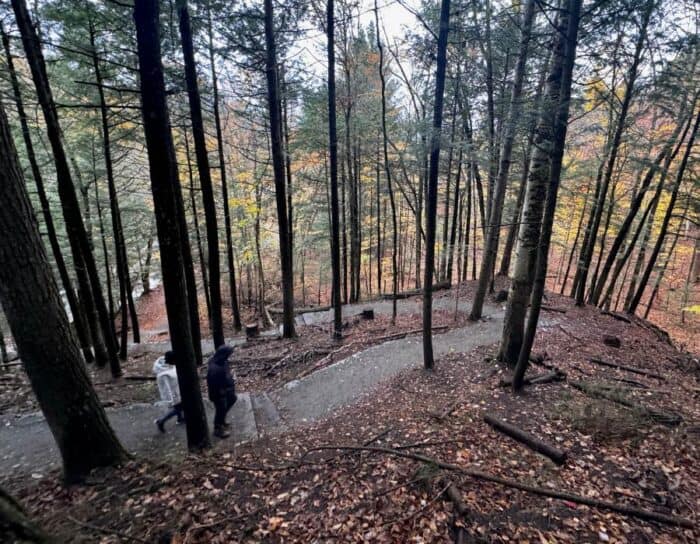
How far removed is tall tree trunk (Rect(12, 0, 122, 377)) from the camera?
577 cm

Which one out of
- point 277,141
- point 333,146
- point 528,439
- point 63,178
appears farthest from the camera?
point 277,141

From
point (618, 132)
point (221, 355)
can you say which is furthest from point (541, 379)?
point (618, 132)

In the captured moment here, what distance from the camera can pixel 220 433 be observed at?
5688 millimetres

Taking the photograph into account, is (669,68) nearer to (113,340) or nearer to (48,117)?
(48,117)

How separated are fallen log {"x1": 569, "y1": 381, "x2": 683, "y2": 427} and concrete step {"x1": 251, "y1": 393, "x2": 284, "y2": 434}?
5.76 metres

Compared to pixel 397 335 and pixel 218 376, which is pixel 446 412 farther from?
pixel 397 335

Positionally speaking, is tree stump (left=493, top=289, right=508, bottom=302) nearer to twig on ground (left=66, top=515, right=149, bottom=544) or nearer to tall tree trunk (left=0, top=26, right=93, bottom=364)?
twig on ground (left=66, top=515, right=149, bottom=544)

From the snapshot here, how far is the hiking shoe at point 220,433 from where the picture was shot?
223 inches

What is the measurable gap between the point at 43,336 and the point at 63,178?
5.62 metres

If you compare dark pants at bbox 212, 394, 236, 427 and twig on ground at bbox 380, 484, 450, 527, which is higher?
twig on ground at bbox 380, 484, 450, 527

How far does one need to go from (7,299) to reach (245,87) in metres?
8.46

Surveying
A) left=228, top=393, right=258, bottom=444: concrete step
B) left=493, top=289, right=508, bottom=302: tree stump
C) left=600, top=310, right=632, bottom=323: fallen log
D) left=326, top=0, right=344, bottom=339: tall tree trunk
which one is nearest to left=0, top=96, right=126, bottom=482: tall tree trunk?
left=228, top=393, right=258, bottom=444: concrete step

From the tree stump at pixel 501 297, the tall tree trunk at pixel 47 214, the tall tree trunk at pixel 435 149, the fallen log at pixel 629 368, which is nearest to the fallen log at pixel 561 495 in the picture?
the tall tree trunk at pixel 435 149

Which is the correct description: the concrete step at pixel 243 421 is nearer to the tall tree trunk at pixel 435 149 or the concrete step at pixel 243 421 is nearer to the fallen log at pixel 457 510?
the fallen log at pixel 457 510
